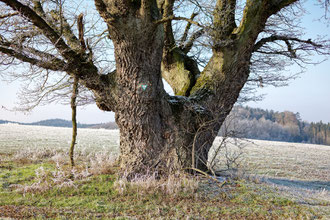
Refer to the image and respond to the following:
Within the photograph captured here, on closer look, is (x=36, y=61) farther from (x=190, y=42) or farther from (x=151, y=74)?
(x=190, y=42)

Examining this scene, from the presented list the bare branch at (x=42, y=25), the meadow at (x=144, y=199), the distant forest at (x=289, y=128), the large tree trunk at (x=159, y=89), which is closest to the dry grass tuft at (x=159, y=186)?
the meadow at (x=144, y=199)

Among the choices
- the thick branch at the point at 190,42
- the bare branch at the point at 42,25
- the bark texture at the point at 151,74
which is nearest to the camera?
the bare branch at the point at 42,25

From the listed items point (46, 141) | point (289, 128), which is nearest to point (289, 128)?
point (289, 128)

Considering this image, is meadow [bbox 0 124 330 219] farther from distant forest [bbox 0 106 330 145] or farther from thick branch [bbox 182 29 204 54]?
distant forest [bbox 0 106 330 145]

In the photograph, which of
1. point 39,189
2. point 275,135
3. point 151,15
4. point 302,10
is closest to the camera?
point 39,189

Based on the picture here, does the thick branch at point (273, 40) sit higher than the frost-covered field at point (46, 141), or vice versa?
the thick branch at point (273, 40)

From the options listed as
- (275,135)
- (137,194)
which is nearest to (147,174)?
(137,194)

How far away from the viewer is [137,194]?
17.6 feet

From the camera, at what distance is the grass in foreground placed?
14.9 ft

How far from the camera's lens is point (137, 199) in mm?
5195

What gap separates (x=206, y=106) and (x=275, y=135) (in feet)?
224

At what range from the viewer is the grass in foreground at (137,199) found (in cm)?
454

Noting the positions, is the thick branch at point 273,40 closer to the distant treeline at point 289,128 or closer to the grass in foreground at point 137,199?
the grass in foreground at point 137,199

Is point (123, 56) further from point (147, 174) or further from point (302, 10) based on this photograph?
point (302, 10)
